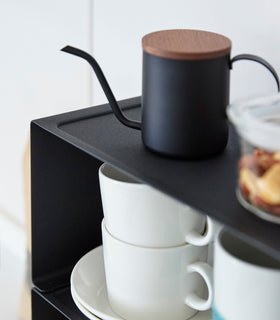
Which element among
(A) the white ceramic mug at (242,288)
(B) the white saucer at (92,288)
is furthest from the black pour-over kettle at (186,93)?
(B) the white saucer at (92,288)

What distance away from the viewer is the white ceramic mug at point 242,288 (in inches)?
27.8

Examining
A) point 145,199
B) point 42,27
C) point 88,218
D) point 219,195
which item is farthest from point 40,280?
point 42,27

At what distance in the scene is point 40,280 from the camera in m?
1.00

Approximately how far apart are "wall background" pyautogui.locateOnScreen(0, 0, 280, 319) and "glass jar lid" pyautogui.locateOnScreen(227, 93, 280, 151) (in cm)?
24

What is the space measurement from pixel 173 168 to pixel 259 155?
5.3 inches

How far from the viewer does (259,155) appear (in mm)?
670

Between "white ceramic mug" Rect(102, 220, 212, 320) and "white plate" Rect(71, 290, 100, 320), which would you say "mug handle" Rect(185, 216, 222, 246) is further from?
→ "white plate" Rect(71, 290, 100, 320)

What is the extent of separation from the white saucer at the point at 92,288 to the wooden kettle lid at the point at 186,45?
32cm

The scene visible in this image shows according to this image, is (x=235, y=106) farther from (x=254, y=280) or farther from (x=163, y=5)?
(x=163, y=5)

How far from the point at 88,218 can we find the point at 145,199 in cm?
20

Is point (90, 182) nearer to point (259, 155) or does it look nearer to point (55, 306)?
point (55, 306)

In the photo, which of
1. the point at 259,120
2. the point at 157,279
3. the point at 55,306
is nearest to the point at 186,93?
the point at 259,120

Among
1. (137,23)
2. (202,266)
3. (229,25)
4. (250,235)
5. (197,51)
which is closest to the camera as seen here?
(250,235)

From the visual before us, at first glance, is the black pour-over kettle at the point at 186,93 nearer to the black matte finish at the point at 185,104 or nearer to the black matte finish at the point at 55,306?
the black matte finish at the point at 185,104
